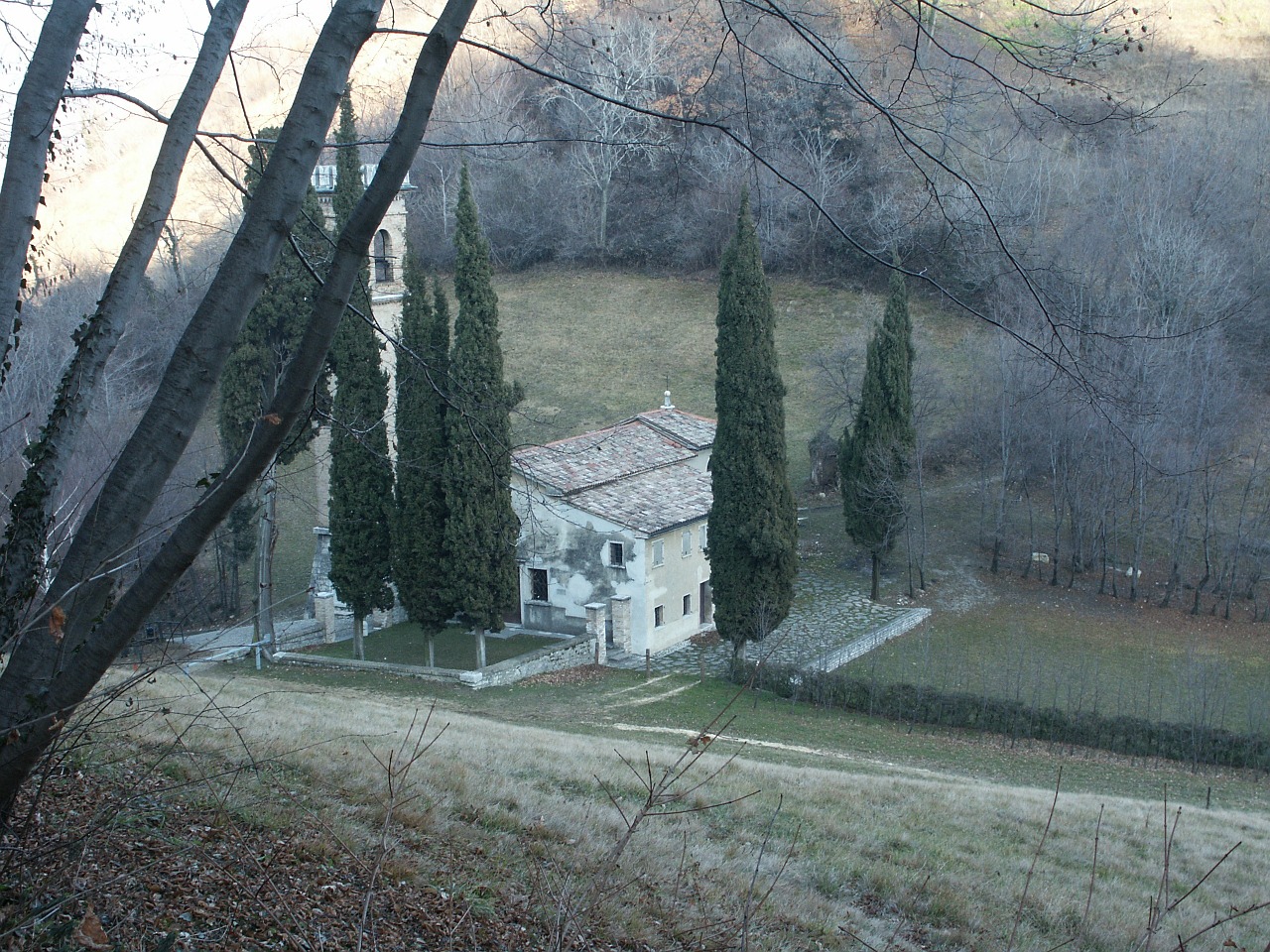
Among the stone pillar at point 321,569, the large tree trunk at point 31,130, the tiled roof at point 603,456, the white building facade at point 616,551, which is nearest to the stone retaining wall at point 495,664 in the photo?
the white building facade at point 616,551

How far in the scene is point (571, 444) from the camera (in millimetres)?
23797

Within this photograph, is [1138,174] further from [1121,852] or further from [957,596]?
[1121,852]

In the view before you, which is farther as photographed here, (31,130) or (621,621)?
(621,621)

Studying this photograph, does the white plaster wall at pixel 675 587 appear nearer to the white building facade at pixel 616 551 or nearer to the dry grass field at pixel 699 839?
the white building facade at pixel 616 551

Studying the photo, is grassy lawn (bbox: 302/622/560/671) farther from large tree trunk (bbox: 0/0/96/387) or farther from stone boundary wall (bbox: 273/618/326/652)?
large tree trunk (bbox: 0/0/96/387)

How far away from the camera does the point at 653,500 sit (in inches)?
891

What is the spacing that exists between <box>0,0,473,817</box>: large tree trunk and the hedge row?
41.5ft

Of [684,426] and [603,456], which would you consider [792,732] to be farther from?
[684,426]

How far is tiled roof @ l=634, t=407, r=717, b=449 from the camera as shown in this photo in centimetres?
2598

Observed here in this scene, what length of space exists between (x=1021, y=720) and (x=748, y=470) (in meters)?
6.58

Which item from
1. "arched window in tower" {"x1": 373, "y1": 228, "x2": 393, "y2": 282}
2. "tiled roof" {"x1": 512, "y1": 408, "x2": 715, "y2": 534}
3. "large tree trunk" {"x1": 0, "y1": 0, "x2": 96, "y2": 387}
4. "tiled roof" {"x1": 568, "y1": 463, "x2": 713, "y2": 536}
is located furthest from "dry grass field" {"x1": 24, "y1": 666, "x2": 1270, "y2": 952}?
"arched window in tower" {"x1": 373, "y1": 228, "x2": 393, "y2": 282}

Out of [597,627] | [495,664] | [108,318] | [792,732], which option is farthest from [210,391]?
[597,627]

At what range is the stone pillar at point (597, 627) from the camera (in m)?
21.0

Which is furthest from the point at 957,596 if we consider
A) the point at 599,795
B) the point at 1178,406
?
the point at 599,795
